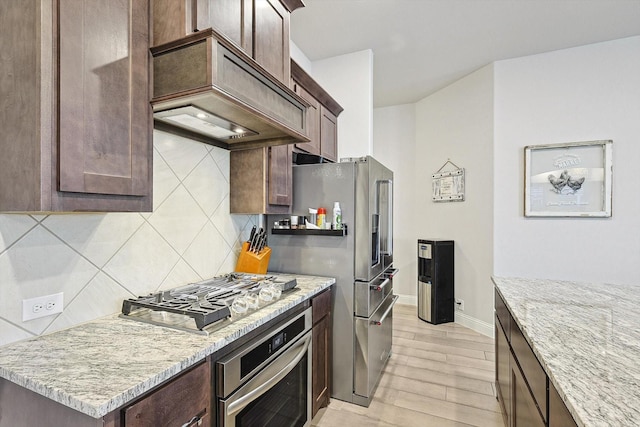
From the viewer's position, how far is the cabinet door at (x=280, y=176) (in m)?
2.10

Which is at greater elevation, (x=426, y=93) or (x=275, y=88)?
(x=426, y=93)

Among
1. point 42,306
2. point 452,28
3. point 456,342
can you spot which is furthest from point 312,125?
point 456,342

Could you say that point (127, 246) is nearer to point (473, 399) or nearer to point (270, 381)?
point (270, 381)

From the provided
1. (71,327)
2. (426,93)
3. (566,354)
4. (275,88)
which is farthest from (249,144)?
(426,93)

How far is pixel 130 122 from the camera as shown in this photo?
1.13m

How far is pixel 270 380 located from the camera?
1.38 m

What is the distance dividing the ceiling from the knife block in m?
1.99

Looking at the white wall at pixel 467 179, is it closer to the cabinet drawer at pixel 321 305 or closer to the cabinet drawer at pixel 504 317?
the cabinet drawer at pixel 504 317

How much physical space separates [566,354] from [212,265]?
6.03 feet

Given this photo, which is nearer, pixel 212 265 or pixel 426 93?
pixel 212 265

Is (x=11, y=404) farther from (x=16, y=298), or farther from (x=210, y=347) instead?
(x=210, y=347)

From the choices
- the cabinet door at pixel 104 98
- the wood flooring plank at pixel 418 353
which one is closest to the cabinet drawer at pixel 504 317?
the wood flooring plank at pixel 418 353

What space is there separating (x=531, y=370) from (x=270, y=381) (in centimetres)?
106

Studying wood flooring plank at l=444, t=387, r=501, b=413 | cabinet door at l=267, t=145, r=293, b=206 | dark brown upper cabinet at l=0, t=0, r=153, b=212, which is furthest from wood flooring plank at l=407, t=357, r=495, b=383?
dark brown upper cabinet at l=0, t=0, r=153, b=212
